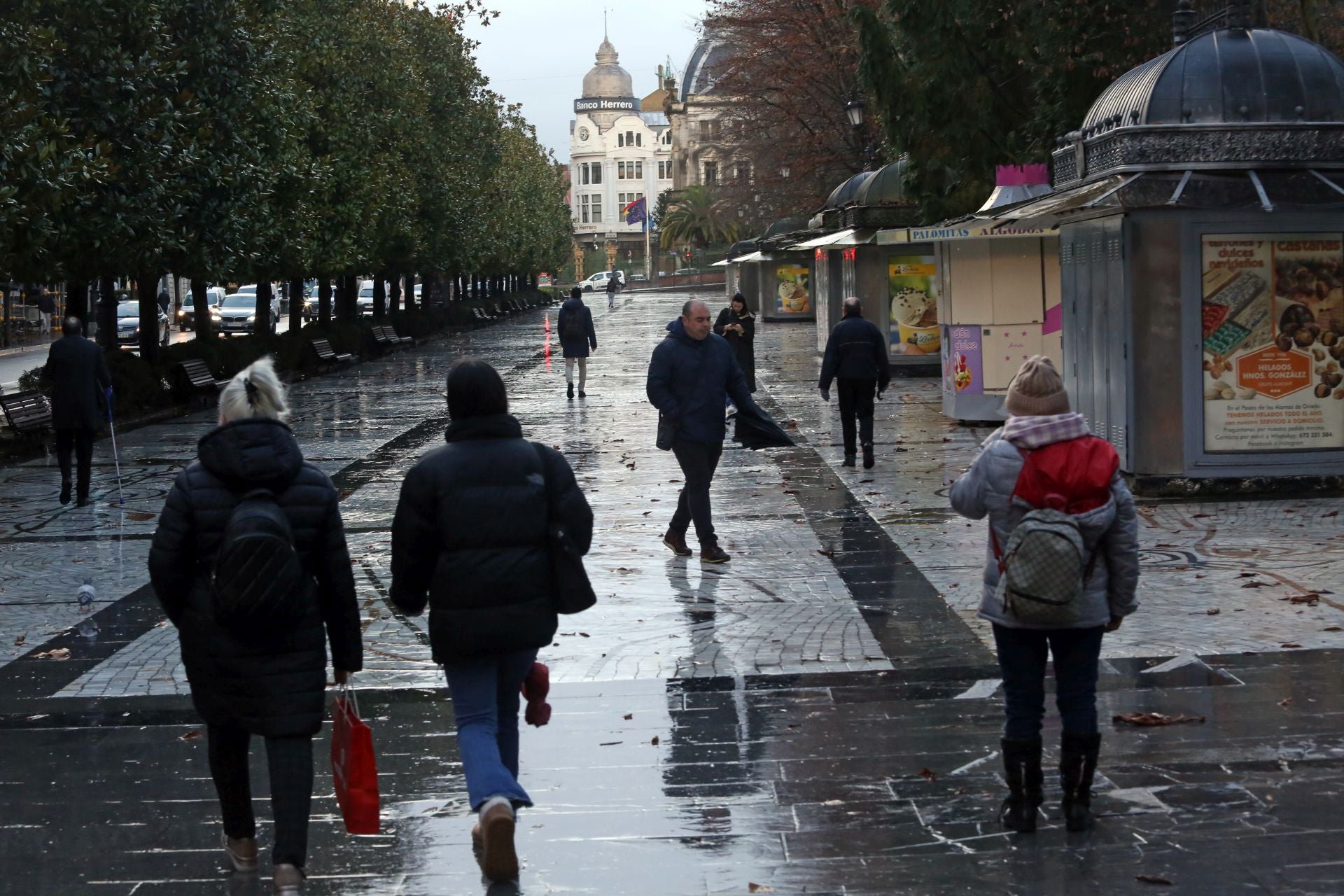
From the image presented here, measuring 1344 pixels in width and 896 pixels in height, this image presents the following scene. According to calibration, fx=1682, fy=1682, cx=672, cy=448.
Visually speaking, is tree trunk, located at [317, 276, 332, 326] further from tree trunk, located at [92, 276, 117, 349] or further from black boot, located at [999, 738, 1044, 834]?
black boot, located at [999, 738, 1044, 834]

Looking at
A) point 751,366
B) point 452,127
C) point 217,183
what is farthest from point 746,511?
point 452,127

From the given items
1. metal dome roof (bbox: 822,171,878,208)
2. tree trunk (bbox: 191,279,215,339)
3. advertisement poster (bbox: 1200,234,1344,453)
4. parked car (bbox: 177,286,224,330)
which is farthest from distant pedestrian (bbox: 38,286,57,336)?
advertisement poster (bbox: 1200,234,1344,453)

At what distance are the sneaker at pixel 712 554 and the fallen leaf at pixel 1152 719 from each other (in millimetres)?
4330

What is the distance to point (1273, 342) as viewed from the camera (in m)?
12.9

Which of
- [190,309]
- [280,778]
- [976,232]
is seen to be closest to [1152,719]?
[280,778]

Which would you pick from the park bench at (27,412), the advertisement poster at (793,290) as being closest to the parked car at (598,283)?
the advertisement poster at (793,290)

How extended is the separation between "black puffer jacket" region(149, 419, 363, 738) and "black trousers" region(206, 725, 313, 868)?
75 millimetres

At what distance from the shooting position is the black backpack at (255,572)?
15.5 ft

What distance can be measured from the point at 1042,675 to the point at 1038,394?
90 cm

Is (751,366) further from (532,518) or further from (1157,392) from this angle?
(532,518)

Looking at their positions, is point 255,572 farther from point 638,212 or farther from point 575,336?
point 638,212

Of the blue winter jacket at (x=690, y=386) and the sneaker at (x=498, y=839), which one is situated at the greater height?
the blue winter jacket at (x=690, y=386)

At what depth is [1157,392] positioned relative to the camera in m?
13.0

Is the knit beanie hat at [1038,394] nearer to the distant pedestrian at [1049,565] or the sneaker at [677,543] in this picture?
the distant pedestrian at [1049,565]
